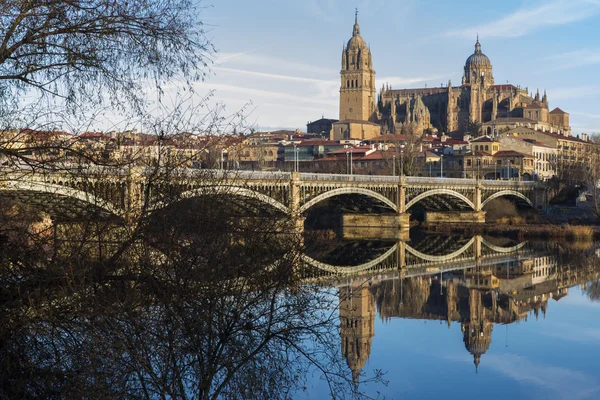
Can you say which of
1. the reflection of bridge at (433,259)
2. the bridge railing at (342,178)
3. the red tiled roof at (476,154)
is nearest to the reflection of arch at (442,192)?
the bridge railing at (342,178)

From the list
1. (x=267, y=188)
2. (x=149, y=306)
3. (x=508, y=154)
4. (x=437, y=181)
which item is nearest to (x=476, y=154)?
(x=508, y=154)

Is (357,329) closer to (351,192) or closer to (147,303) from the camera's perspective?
(147,303)

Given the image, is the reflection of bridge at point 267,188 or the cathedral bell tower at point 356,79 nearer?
the reflection of bridge at point 267,188

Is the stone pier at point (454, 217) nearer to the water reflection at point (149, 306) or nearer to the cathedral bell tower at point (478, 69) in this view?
the water reflection at point (149, 306)

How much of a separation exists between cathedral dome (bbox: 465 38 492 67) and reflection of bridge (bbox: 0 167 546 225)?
83.8 meters

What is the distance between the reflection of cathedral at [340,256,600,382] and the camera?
1778cm

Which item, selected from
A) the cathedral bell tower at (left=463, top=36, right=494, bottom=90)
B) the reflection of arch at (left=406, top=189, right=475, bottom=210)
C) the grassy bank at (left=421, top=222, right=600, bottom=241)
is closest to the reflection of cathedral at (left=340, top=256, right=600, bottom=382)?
the grassy bank at (left=421, top=222, right=600, bottom=241)

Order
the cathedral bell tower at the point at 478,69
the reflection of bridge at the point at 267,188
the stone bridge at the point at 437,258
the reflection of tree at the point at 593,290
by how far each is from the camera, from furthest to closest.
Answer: the cathedral bell tower at the point at 478,69
the stone bridge at the point at 437,258
the reflection of tree at the point at 593,290
the reflection of bridge at the point at 267,188

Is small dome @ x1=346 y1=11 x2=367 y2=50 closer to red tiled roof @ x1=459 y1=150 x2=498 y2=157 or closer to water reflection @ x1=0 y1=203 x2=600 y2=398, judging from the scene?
red tiled roof @ x1=459 y1=150 x2=498 y2=157

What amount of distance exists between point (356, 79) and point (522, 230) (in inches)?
3614

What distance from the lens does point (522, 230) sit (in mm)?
46062

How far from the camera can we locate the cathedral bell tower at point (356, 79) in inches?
5305

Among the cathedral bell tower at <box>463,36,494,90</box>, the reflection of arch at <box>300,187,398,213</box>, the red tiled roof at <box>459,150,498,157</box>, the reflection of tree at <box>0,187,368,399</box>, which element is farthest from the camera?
the cathedral bell tower at <box>463,36,494,90</box>

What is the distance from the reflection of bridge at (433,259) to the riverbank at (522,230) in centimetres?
278
